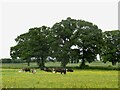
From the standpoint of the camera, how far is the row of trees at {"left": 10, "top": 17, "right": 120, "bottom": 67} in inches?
3563

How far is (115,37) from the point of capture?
10000 cm

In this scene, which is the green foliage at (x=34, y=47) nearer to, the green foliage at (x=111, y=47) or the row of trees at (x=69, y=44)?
the row of trees at (x=69, y=44)

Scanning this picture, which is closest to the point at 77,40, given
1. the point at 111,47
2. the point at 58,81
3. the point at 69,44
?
the point at 69,44

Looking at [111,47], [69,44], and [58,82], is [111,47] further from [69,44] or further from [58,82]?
[58,82]

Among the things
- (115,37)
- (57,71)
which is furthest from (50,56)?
(57,71)

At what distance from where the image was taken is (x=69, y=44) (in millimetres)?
90875

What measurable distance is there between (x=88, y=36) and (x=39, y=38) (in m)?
13.9

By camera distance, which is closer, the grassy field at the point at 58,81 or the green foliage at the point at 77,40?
the grassy field at the point at 58,81

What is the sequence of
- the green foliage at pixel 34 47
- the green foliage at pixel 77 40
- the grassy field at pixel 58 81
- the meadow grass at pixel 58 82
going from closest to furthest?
the meadow grass at pixel 58 82 < the grassy field at pixel 58 81 < the green foliage at pixel 77 40 < the green foliage at pixel 34 47

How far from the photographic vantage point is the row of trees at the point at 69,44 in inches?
3563

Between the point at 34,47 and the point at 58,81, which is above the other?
the point at 34,47

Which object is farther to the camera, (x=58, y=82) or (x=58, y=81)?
(x=58, y=81)

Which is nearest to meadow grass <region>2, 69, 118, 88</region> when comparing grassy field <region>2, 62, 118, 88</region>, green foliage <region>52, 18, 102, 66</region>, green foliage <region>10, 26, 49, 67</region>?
grassy field <region>2, 62, 118, 88</region>

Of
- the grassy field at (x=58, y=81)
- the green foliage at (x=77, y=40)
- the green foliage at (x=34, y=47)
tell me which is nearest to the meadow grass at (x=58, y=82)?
the grassy field at (x=58, y=81)
